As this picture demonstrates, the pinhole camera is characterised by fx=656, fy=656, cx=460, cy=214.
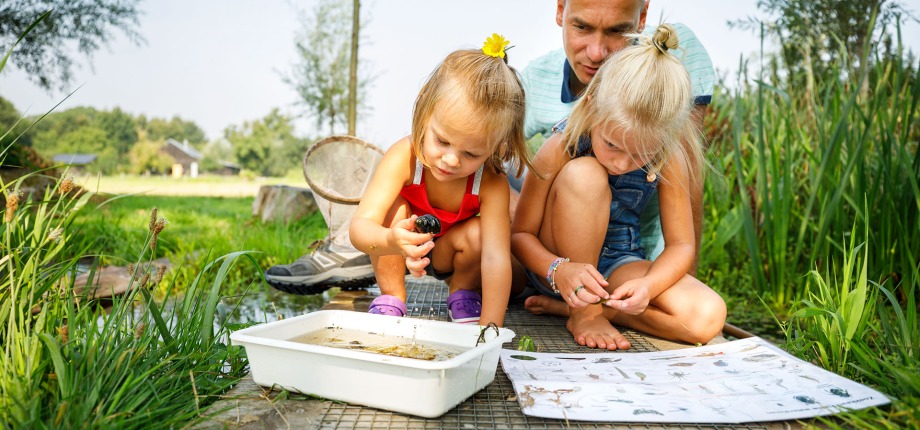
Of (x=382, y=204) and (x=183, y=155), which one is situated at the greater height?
(x=382, y=204)

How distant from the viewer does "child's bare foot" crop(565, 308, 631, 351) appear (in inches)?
71.5

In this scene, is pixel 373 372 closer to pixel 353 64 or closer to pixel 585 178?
pixel 585 178

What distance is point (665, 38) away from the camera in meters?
1.85

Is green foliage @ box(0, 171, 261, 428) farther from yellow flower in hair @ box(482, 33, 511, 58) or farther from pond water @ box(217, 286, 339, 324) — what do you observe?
pond water @ box(217, 286, 339, 324)

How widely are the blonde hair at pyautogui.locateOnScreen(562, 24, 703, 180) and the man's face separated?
0.26 m

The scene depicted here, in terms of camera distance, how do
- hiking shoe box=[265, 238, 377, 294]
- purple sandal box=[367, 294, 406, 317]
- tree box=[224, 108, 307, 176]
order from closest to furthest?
purple sandal box=[367, 294, 406, 317] → hiking shoe box=[265, 238, 377, 294] → tree box=[224, 108, 307, 176]

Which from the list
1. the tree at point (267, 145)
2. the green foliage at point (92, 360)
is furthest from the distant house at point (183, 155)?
the green foliage at point (92, 360)

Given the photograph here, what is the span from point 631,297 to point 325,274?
1.24 metres

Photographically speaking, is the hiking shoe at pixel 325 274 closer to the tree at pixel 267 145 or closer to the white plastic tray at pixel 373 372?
the white plastic tray at pixel 373 372

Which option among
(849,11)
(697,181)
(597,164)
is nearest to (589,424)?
(597,164)

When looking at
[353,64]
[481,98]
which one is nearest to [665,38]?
[481,98]

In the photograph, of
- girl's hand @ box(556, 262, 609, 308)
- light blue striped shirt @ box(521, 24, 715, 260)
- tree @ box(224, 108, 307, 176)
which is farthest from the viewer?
tree @ box(224, 108, 307, 176)

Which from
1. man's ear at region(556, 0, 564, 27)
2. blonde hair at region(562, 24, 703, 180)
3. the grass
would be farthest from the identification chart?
the grass

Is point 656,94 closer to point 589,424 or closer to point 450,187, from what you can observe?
point 450,187
